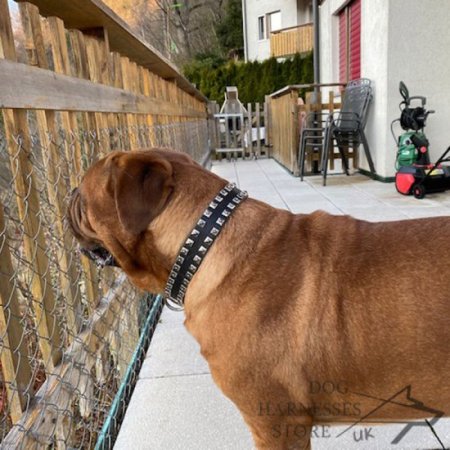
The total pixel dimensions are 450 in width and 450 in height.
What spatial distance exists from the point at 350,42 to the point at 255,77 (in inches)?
564

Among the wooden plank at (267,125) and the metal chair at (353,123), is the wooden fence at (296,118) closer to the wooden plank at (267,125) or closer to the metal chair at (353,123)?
the metal chair at (353,123)

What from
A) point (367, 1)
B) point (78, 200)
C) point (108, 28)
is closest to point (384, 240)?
point (78, 200)

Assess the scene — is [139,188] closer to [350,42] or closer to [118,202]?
[118,202]

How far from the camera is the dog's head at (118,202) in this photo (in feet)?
5.25

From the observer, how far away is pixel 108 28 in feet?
9.03

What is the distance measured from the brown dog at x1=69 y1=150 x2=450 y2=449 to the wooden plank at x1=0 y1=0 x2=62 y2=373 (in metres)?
0.29

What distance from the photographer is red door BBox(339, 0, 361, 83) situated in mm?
9016

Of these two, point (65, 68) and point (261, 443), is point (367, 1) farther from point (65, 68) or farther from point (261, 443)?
point (261, 443)

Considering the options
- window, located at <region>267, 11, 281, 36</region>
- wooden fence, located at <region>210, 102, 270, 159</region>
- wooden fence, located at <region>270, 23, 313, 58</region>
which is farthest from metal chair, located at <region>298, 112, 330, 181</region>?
window, located at <region>267, 11, 281, 36</region>

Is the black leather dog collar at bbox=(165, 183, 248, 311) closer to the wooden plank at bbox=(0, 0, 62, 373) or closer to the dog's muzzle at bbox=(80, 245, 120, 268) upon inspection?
the dog's muzzle at bbox=(80, 245, 120, 268)

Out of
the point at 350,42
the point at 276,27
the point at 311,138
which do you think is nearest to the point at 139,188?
the point at 311,138

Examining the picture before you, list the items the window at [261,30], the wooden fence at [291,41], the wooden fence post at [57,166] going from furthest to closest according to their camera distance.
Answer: the window at [261,30] → the wooden fence at [291,41] → the wooden fence post at [57,166]

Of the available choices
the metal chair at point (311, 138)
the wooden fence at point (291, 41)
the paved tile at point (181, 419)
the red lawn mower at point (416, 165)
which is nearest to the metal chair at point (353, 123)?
the metal chair at point (311, 138)

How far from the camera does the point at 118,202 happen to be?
1598 millimetres
